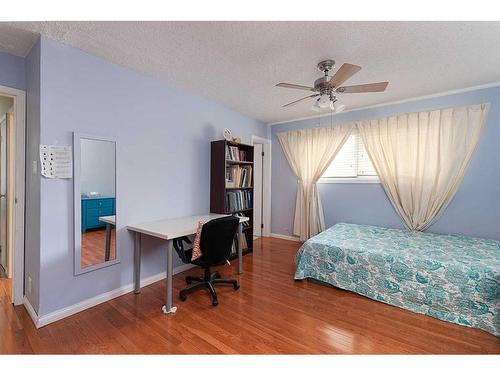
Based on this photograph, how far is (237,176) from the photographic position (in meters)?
3.53

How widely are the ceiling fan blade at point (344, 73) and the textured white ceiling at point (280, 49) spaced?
289mm

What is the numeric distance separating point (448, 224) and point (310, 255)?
6.59 feet

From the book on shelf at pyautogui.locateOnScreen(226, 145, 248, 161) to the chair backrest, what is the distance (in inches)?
52.6

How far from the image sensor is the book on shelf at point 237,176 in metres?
3.46

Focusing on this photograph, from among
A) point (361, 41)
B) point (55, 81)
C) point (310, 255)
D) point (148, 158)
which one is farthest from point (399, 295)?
point (55, 81)

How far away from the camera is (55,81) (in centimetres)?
191

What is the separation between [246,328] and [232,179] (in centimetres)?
208

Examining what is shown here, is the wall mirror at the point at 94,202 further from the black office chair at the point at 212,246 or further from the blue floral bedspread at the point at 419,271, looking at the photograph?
the blue floral bedspread at the point at 419,271

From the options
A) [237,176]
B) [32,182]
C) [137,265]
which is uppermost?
[237,176]

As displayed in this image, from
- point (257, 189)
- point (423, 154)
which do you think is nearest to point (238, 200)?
point (257, 189)

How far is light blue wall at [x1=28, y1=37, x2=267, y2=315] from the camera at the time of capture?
191 cm

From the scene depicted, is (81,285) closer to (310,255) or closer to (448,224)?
(310,255)

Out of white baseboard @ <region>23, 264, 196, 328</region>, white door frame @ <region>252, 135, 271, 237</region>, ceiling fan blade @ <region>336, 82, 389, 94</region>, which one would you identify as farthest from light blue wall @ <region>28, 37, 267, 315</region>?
ceiling fan blade @ <region>336, 82, 389, 94</region>

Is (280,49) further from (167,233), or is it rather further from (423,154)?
(423,154)
